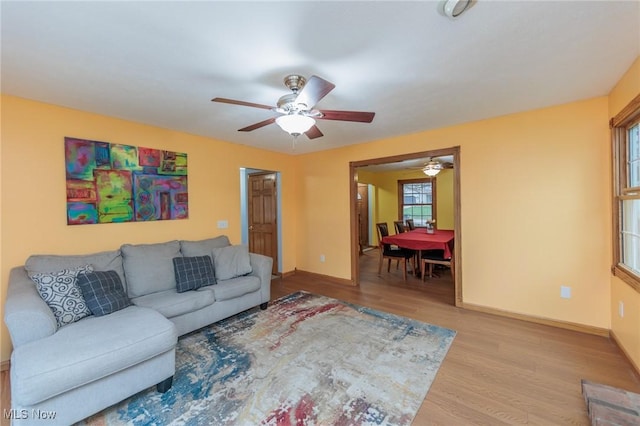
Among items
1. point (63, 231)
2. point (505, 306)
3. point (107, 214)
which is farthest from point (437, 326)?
point (63, 231)

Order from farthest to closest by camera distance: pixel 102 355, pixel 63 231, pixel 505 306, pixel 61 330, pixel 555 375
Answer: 1. pixel 505 306
2. pixel 63 231
3. pixel 555 375
4. pixel 61 330
5. pixel 102 355

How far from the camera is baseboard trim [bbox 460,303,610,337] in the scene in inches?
102

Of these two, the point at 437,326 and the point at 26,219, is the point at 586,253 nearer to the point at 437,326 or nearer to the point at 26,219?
the point at 437,326

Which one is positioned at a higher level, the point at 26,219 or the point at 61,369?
the point at 26,219

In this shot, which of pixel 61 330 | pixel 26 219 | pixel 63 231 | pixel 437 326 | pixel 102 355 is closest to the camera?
pixel 102 355

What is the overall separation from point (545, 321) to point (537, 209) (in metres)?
1.20

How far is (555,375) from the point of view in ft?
6.58

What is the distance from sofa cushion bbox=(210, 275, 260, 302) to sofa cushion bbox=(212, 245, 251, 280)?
84mm

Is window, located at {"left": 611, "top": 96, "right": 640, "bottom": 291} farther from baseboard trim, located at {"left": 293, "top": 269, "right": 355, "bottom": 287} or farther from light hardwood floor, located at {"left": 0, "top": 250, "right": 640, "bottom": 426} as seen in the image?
baseboard trim, located at {"left": 293, "top": 269, "right": 355, "bottom": 287}

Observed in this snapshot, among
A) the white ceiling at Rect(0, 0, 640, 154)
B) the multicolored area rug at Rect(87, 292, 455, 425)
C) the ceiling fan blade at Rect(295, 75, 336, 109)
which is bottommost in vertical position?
the multicolored area rug at Rect(87, 292, 455, 425)

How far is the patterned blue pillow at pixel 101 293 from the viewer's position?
6.84 feet

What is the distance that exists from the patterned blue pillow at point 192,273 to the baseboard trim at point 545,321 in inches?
123

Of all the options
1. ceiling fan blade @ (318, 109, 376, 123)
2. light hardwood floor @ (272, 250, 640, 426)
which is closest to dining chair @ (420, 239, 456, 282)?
light hardwood floor @ (272, 250, 640, 426)

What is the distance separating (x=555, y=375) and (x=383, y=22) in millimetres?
2753
